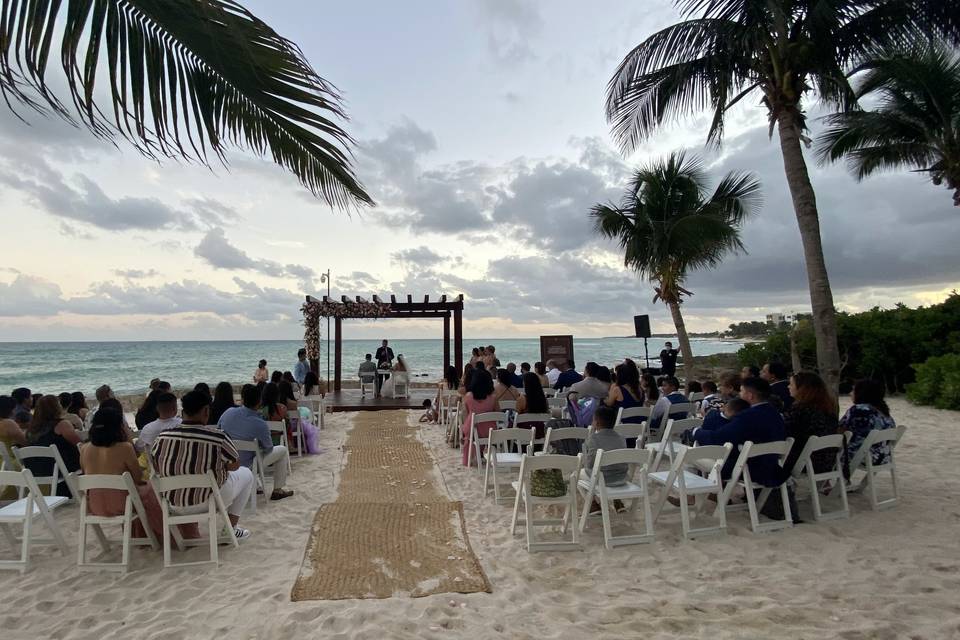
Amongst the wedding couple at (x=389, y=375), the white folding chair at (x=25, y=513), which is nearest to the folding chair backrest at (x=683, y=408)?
the white folding chair at (x=25, y=513)

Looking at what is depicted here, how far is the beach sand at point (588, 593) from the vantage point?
2848 mm

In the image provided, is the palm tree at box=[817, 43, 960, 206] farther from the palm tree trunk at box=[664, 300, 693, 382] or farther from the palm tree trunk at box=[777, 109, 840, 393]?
the palm tree trunk at box=[664, 300, 693, 382]

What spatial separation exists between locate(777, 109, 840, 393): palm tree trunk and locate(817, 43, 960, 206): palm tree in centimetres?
396

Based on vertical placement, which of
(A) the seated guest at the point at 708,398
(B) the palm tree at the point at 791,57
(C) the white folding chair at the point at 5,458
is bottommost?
(C) the white folding chair at the point at 5,458

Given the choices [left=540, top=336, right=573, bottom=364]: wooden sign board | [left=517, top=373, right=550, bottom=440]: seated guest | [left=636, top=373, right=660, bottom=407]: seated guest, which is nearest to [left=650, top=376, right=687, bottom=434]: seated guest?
[left=636, top=373, right=660, bottom=407]: seated guest

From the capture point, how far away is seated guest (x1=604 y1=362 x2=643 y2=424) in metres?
6.65

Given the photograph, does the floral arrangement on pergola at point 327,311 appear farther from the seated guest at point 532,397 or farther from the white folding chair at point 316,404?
the seated guest at point 532,397

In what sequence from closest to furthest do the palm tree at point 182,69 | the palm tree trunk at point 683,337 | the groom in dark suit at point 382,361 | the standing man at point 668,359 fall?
the palm tree at point 182,69, the palm tree trunk at point 683,337, the standing man at point 668,359, the groom in dark suit at point 382,361

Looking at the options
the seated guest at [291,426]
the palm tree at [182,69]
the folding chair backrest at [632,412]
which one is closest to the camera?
the palm tree at [182,69]

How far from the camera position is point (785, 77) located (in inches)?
275

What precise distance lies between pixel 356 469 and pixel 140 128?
19.0 ft

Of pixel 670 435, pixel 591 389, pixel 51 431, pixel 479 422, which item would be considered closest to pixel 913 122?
pixel 591 389

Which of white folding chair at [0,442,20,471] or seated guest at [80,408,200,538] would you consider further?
white folding chair at [0,442,20,471]

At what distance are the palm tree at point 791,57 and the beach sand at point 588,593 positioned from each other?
343 cm
